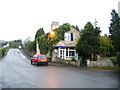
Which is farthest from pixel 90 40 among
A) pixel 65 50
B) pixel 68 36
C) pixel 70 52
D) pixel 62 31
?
pixel 62 31

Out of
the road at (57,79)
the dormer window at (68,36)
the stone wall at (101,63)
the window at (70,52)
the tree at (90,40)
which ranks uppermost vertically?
the dormer window at (68,36)

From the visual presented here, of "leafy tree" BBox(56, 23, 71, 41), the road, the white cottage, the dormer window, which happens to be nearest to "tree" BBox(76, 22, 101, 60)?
the road

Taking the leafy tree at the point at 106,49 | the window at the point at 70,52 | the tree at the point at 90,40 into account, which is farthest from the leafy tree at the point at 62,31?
the tree at the point at 90,40

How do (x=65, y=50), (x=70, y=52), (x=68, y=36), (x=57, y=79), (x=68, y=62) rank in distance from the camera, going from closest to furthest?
(x=57, y=79)
(x=68, y=62)
(x=65, y=50)
(x=70, y=52)
(x=68, y=36)

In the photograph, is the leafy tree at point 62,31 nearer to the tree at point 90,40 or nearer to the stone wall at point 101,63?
the tree at point 90,40

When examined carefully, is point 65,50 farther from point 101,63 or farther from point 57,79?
point 57,79

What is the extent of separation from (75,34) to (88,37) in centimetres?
1169

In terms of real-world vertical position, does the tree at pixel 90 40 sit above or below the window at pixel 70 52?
above

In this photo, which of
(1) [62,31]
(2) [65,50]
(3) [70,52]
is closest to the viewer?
(2) [65,50]

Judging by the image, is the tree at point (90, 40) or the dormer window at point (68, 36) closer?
the tree at point (90, 40)

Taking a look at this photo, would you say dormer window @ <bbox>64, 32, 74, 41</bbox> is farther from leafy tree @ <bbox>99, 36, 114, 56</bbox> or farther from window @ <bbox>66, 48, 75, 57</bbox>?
leafy tree @ <bbox>99, 36, 114, 56</bbox>

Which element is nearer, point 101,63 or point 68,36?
point 101,63

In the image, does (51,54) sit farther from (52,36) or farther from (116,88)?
(116,88)

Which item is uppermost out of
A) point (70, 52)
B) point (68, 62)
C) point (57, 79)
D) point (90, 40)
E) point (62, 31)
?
point (62, 31)
